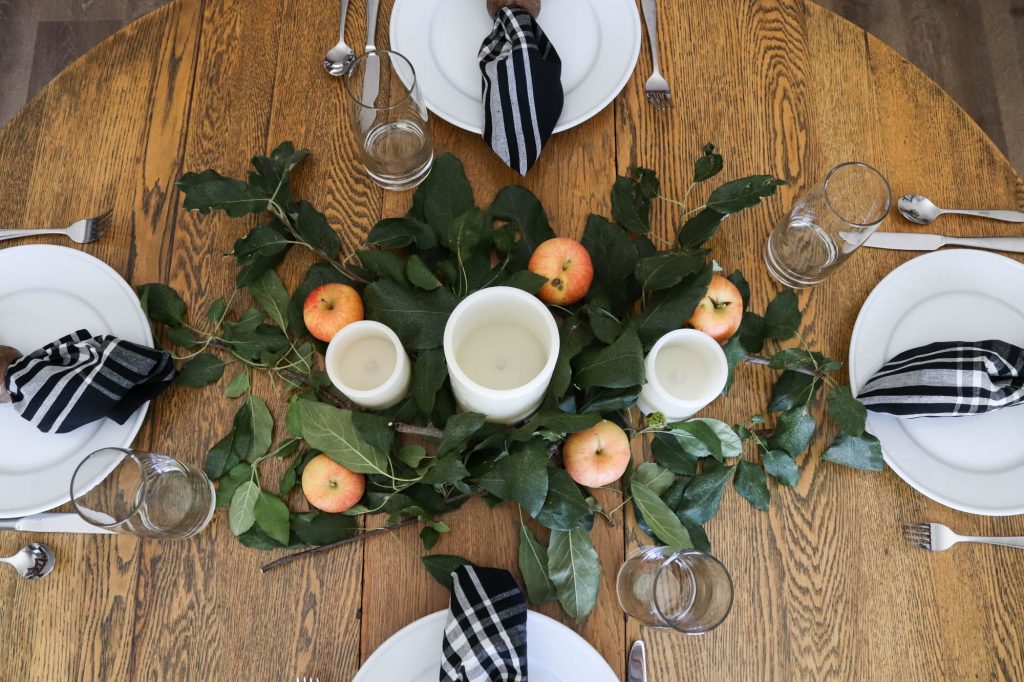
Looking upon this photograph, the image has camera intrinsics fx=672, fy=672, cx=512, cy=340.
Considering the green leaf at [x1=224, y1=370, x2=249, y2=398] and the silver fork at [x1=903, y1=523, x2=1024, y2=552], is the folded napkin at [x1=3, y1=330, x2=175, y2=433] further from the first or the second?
the silver fork at [x1=903, y1=523, x2=1024, y2=552]

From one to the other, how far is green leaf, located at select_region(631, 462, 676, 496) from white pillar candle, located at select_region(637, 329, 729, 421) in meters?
0.05

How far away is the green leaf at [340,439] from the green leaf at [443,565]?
94mm

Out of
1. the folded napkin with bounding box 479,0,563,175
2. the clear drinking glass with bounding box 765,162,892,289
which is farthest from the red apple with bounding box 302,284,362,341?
the clear drinking glass with bounding box 765,162,892,289

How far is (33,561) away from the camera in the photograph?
0.63 metres

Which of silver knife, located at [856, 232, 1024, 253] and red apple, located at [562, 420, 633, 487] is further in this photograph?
silver knife, located at [856, 232, 1024, 253]

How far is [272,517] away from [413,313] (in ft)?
0.76

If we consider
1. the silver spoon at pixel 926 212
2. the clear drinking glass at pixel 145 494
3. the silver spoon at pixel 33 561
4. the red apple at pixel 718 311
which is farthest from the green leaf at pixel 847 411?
the silver spoon at pixel 33 561

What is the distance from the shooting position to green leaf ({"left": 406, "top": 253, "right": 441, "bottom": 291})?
618mm

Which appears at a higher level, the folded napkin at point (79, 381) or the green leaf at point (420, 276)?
the green leaf at point (420, 276)

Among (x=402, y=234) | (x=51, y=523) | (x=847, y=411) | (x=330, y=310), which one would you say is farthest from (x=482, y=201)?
(x=51, y=523)

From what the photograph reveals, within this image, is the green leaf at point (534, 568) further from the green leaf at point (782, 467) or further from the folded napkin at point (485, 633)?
the green leaf at point (782, 467)

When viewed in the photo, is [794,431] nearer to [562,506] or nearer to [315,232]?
[562,506]

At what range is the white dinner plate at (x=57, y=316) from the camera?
0.65m

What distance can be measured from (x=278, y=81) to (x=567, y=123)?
0.35 m
